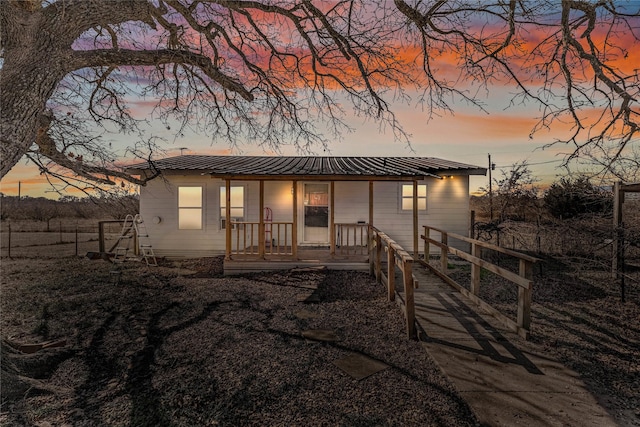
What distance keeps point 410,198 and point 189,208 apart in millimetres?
7376

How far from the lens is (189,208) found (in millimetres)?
10461

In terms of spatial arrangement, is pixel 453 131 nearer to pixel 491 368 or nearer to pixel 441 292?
pixel 441 292

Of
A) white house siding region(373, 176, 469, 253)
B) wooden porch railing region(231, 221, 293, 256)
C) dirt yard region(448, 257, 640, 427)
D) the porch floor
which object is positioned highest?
white house siding region(373, 176, 469, 253)

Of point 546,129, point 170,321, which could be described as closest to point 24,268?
point 170,321

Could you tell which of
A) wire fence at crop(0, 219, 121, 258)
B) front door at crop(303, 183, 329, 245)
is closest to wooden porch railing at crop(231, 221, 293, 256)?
front door at crop(303, 183, 329, 245)

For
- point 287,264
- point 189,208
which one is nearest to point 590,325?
point 287,264

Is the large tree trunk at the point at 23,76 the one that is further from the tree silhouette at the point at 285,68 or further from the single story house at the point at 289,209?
the single story house at the point at 289,209

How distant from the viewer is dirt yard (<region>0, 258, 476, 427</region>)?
2.56 metres

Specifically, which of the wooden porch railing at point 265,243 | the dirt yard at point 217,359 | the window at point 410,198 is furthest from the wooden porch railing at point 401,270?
the window at point 410,198

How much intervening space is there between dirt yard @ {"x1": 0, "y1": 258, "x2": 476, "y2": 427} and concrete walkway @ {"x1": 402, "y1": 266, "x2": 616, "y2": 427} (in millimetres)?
215

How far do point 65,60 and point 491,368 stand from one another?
5.60 metres

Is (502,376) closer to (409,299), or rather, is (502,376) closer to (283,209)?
(409,299)

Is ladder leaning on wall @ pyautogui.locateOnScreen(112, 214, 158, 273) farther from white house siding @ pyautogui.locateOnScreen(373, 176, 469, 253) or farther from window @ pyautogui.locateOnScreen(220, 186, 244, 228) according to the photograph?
white house siding @ pyautogui.locateOnScreen(373, 176, 469, 253)

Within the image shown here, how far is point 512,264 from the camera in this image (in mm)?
9266
